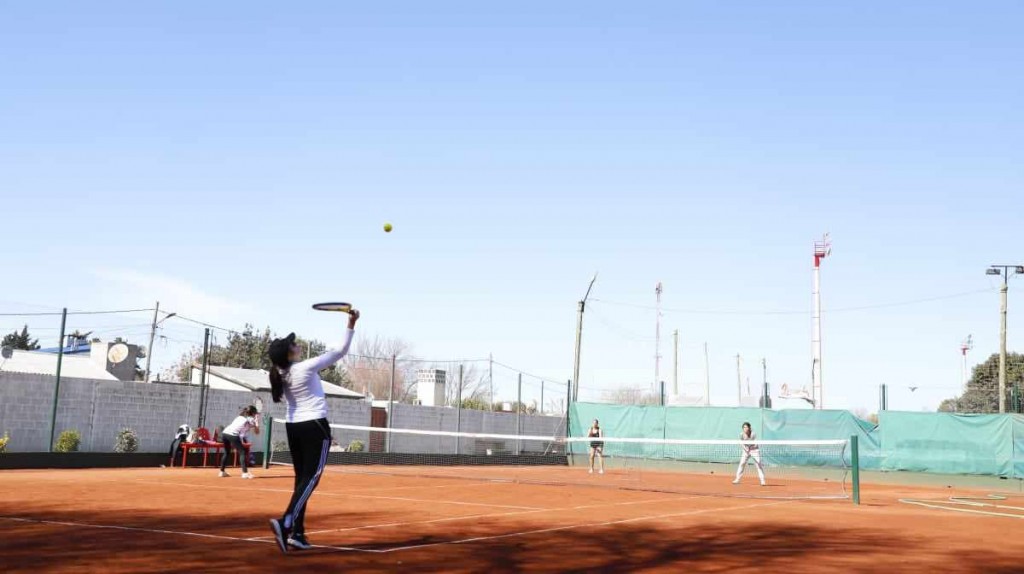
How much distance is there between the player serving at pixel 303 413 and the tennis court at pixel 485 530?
0.50 meters

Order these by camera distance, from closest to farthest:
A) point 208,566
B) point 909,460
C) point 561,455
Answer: point 208,566 → point 909,460 → point 561,455

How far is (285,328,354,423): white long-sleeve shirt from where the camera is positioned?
26.3 feet

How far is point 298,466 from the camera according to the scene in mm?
8039

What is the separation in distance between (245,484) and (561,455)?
59.0ft

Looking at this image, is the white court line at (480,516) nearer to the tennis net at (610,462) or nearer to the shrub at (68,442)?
the tennis net at (610,462)

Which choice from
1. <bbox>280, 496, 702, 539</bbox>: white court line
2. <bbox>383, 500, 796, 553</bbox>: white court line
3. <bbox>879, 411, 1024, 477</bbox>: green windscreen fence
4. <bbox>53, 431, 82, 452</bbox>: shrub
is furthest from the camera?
<bbox>53, 431, 82, 452</bbox>: shrub

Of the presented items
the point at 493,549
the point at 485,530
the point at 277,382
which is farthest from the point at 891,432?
the point at 277,382

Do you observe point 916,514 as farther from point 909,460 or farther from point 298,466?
point 909,460

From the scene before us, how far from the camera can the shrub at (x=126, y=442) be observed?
2755 centimetres

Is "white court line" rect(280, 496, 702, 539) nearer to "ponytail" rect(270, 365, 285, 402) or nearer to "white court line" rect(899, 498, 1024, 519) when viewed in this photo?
"ponytail" rect(270, 365, 285, 402)

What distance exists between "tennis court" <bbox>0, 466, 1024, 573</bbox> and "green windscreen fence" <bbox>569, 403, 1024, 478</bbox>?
26.7 ft

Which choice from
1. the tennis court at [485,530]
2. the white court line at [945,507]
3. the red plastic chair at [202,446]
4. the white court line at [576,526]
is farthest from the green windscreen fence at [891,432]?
the red plastic chair at [202,446]

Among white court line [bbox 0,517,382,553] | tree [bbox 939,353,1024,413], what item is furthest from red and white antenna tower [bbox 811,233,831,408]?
white court line [bbox 0,517,382,553]

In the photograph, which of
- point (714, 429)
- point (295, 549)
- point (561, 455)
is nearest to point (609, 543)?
point (295, 549)
